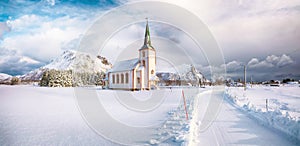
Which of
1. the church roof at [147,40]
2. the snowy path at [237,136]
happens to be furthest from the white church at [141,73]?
the snowy path at [237,136]

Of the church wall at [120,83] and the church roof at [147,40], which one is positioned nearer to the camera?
the church wall at [120,83]

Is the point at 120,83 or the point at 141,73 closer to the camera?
the point at 141,73

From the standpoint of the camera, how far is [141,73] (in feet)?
114

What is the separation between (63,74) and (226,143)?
61.5m

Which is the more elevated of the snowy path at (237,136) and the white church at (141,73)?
the white church at (141,73)

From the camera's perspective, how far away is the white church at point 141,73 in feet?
115

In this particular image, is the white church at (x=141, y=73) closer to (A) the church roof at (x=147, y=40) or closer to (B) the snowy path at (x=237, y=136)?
(A) the church roof at (x=147, y=40)

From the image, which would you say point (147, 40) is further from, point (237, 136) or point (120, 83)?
point (237, 136)

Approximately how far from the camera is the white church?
3491 centimetres

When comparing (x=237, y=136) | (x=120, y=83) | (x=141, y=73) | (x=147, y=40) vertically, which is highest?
(x=147, y=40)

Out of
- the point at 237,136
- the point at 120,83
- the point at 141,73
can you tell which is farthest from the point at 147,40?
the point at 237,136

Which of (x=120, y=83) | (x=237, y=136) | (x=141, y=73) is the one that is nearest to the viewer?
(x=237, y=136)

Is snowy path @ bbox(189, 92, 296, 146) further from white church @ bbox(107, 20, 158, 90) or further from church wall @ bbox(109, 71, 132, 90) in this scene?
church wall @ bbox(109, 71, 132, 90)

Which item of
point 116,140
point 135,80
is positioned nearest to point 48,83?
point 135,80
